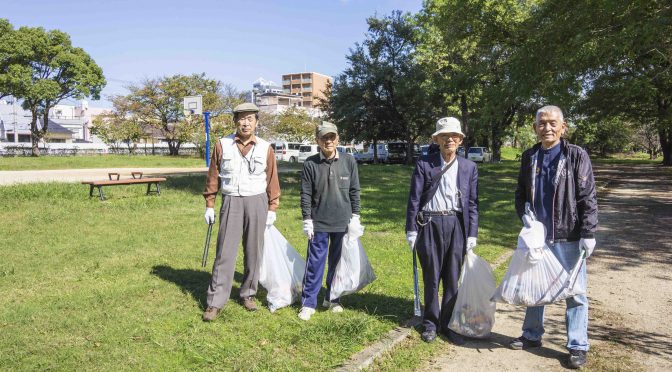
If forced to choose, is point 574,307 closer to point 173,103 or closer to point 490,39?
point 490,39

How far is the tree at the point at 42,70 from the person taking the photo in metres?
32.3

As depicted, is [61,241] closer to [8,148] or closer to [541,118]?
[541,118]

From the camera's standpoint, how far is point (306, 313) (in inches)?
176

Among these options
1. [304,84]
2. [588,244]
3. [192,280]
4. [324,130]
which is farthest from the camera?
[304,84]

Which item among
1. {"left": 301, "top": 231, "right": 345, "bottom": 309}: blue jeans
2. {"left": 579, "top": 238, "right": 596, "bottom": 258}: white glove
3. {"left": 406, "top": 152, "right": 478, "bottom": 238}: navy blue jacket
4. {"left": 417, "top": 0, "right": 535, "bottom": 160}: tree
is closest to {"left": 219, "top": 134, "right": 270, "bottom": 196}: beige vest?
{"left": 301, "top": 231, "right": 345, "bottom": 309}: blue jeans

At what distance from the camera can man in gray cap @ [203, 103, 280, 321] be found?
4.49 meters

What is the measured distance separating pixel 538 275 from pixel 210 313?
283 cm

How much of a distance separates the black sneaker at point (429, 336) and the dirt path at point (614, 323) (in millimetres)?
156

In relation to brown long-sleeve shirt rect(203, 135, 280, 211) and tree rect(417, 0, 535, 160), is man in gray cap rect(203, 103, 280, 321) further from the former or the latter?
tree rect(417, 0, 535, 160)

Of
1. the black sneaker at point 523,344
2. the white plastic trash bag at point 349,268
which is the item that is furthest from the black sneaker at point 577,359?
the white plastic trash bag at point 349,268

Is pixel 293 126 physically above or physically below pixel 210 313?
above

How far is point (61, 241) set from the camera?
7465 mm

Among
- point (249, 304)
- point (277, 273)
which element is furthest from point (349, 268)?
point (249, 304)

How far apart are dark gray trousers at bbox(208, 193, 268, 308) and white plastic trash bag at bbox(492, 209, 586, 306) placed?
2332mm
